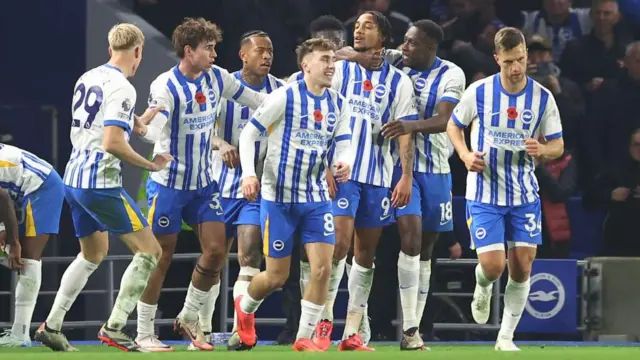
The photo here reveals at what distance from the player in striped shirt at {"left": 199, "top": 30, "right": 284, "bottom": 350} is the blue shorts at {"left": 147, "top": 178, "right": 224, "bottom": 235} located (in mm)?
201

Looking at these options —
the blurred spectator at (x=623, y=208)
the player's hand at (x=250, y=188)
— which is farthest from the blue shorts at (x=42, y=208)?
the blurred spectator at (x=623, y=208)

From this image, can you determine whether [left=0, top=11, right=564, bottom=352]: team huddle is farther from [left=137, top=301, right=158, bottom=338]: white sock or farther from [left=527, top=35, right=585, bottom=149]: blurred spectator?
[left=527, top=35, right=585, bottom=149]: blurred spectator

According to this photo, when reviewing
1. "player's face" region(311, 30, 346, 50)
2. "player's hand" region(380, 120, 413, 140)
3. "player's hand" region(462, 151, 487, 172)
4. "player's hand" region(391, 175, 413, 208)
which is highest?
"player's face" region(311, 30, 346, 50)

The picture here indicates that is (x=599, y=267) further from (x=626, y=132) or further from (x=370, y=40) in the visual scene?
(x=370, y=40)

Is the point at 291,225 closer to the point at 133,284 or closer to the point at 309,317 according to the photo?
the point at 309,317

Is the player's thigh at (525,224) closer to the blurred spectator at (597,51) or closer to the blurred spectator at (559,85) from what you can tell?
the blurred spectator at (559,85)

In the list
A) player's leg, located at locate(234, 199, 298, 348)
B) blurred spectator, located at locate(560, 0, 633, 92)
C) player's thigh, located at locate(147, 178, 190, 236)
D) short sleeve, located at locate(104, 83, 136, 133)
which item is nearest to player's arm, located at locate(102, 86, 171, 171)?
short sleeve, located at locate(104, 83, 136, 133)

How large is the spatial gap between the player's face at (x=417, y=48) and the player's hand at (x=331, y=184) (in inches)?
44.8

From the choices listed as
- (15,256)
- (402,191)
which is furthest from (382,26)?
(15,256)

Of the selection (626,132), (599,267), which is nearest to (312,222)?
(599,267)

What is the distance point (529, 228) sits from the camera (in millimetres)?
10938

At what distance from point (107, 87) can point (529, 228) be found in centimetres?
282

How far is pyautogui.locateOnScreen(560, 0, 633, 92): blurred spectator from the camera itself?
15.2 m

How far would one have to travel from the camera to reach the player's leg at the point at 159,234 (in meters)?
11.2
